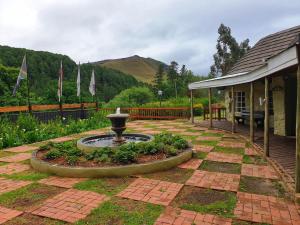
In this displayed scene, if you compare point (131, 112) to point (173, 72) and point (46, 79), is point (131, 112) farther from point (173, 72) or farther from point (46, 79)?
point (173, 72)

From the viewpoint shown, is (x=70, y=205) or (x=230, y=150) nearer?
(x=70, y=205)

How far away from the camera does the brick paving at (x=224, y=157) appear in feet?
24.3

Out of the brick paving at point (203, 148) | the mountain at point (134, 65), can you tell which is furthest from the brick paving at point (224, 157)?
the mountain at point (134, 65)

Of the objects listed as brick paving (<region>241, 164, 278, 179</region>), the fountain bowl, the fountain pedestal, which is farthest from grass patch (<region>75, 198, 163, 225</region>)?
the fountain bowl

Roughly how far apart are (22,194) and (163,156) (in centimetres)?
325

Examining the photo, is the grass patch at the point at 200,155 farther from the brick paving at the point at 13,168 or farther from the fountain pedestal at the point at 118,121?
the brick paving at the point at 13,168

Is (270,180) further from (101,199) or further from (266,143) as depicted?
(101,199)

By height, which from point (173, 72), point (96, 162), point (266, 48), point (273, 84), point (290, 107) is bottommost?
point (96, 162)

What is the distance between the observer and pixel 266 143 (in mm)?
7445

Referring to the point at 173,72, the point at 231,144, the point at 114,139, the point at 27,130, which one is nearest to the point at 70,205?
the point at 114,139

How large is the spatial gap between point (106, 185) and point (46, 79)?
34014mm

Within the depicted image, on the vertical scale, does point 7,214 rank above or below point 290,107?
below

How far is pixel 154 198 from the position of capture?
483 cm

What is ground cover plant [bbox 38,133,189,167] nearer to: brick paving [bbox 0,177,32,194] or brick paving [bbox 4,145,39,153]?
brick paving [bbox 0,177,32,194]
